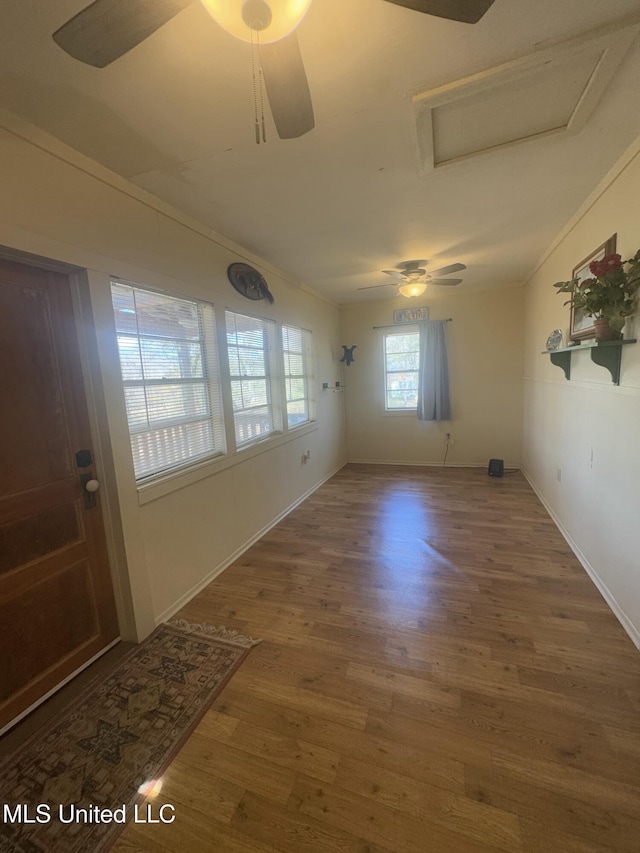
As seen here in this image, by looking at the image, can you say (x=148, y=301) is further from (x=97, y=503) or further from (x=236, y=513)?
(x=236, y=513)

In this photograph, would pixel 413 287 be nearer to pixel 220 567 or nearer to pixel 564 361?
pixel 564 361

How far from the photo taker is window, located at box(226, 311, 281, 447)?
2.81 metres

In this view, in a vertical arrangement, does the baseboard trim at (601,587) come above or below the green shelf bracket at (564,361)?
below

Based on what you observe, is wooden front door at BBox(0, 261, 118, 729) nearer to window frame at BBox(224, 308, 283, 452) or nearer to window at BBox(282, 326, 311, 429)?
window frame at BBox(224, 308, 283, 452)

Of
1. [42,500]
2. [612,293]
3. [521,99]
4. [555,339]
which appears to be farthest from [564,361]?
[42,500]

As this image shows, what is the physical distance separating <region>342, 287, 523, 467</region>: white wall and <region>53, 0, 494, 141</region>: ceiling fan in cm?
425

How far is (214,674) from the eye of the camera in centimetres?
170

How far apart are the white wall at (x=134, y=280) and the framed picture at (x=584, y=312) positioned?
252cm

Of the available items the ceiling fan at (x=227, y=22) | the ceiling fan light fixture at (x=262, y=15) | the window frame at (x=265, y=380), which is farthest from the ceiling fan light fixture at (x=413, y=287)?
the ceiling fan light fixture at (x=262, y=15)

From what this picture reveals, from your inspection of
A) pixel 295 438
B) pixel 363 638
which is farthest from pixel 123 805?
pixel 295 438

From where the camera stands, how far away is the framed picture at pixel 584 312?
2049 mm

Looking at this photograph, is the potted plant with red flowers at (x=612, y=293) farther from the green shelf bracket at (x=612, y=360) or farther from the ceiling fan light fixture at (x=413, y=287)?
the ceiling fan light fixture at (x=413, y=287)

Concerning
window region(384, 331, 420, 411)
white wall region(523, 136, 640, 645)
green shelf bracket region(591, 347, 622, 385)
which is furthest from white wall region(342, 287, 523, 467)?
green shelf bracket region(591, 347, 622, 385)

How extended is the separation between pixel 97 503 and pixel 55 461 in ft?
1.03
